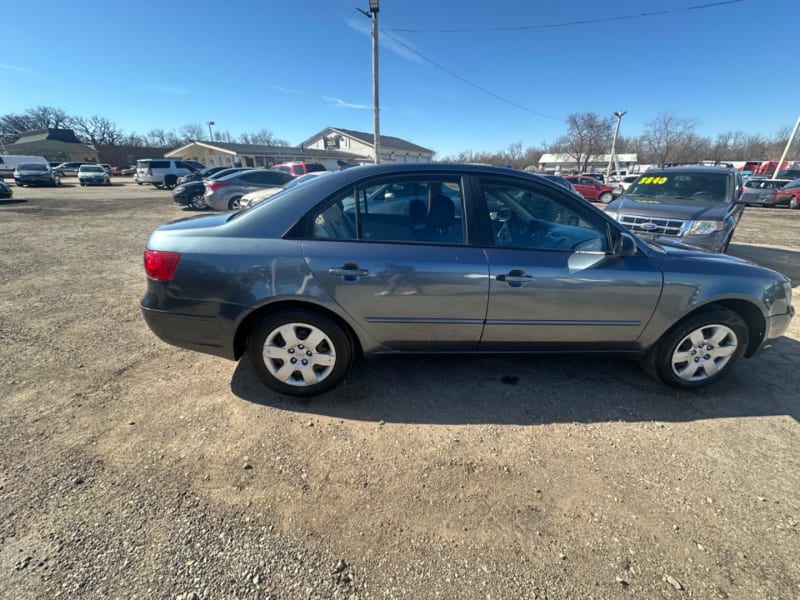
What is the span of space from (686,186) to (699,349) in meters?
5.28

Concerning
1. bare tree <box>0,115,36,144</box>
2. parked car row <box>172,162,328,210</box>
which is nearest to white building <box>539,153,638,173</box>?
parked car row <box>172,162,328,210</box>

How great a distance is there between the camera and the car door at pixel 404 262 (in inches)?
94.5

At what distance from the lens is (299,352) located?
8.50 ft

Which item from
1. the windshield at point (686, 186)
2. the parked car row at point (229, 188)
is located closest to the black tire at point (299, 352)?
the windshield at point (686, 186)

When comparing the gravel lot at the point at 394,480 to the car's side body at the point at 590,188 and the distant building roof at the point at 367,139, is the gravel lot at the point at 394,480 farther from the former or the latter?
the distant building roof at the point at 367,139

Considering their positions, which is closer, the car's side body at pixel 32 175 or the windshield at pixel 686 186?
the windshield at pixel 686 186

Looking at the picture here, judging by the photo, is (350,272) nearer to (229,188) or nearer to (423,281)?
(423,281)

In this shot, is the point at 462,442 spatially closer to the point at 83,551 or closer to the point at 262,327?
the point at 262,327

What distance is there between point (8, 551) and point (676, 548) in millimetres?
3091

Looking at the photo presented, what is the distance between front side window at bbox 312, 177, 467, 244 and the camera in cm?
249

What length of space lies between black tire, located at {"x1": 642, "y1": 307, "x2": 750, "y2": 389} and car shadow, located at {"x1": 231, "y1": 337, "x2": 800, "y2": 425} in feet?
0.48

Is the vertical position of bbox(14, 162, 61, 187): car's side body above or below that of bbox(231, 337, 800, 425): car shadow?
above

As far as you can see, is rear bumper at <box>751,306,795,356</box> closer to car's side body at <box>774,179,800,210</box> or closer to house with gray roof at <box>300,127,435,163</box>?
car's side body at <box>774,179,800,210</box>

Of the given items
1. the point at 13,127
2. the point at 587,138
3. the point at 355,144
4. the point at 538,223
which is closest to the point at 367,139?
the point at 355,144
